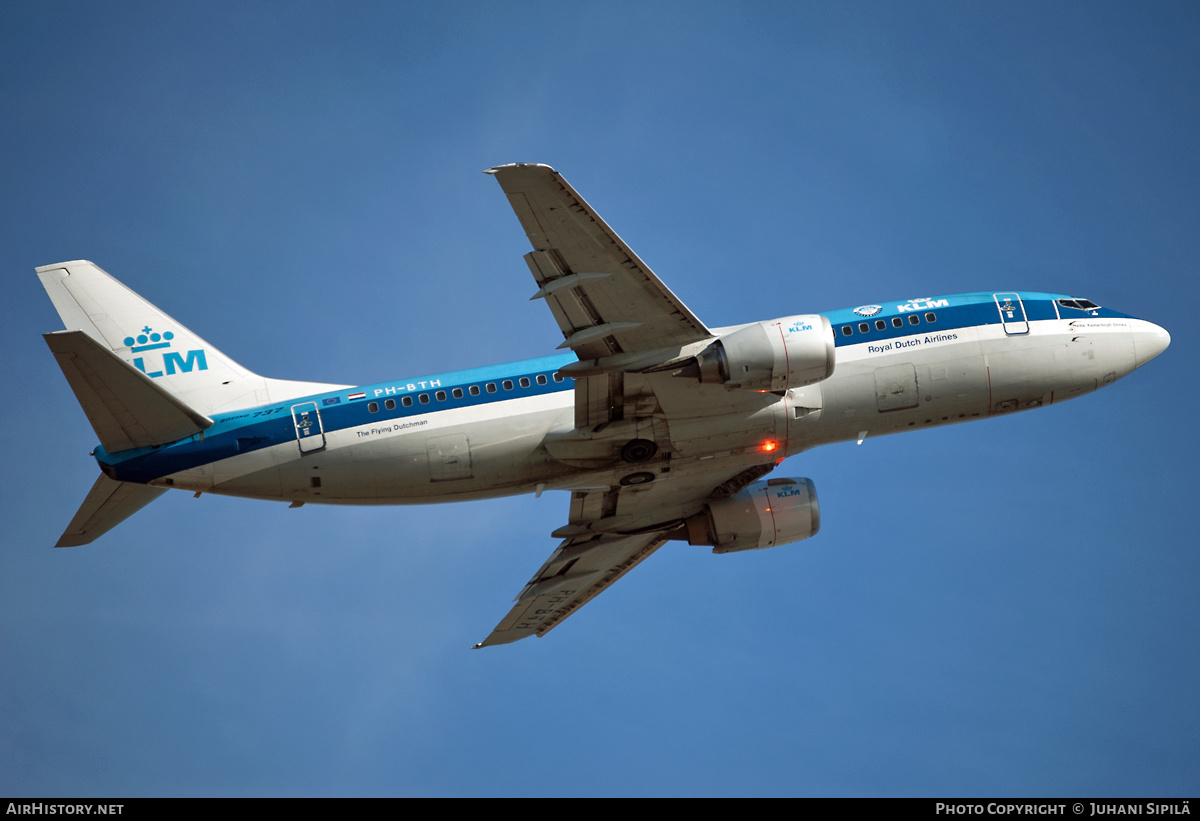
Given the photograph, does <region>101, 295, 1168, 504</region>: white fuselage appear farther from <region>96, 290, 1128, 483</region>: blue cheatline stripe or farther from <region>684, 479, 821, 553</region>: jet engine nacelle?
<region>684, 479, 821, 553</region>: jet engine nacelle

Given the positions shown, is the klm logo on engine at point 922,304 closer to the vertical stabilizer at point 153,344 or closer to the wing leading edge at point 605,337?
the wing leading edge at point 605,337

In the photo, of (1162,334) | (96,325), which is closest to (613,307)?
(96,325)

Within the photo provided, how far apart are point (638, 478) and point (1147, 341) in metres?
17.5

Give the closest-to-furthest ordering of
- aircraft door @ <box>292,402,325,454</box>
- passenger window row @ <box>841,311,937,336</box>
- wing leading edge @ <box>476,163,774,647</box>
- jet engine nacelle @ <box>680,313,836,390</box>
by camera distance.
Result: 1. wing leading edge @ <box>476,163,774,647</box>
2. jet engine nacelle @ <box>680,313,836,390</box>
3. aircraft door @ <box>292,402,325,454</box>
4. passenger window row @ <box>841,311,937,336</box>

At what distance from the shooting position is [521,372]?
33.3 metres

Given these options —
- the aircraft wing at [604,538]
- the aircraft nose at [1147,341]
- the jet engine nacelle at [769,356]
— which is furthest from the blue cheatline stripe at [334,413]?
the aircraft nose at [1147,341]

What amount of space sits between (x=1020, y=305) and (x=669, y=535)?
14177mm

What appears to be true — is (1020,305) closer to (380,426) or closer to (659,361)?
(659,361)

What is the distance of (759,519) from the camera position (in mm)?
38344

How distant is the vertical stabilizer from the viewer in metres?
33.1

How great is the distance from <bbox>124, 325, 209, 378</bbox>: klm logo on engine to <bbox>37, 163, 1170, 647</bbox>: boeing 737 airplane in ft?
0.20

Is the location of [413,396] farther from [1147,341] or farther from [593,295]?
[1147,341]

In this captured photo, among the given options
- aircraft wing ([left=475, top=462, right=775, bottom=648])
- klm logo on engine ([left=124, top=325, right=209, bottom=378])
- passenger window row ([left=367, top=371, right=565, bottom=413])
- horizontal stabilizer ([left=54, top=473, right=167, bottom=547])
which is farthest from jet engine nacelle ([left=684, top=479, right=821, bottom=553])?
horizontal stabilizer ([left=54, top=473, right=167, bottom=547])

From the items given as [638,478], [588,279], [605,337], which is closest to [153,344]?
[605,337]
